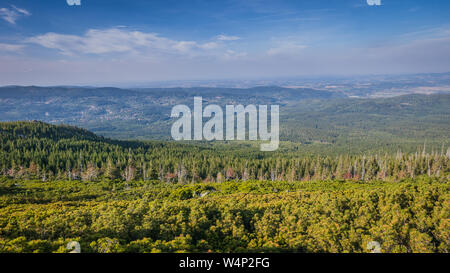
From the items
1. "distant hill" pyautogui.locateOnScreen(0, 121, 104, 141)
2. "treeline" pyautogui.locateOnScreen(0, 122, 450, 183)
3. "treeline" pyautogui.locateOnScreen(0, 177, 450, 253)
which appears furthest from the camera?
"distant hill" pyautogui.locateOnScreen(0, 121, 104, 141)

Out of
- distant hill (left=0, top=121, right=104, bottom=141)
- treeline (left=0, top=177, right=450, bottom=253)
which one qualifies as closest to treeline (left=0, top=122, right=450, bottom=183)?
distant hill (left=0, top=121, right=104, bottom=141)

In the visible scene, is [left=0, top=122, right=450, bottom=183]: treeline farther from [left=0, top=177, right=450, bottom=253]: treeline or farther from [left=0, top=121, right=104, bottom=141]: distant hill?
[left=0, top=177, right=450, bottom=253]: treeline

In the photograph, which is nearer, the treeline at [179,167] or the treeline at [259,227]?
the treeline at [259,227]

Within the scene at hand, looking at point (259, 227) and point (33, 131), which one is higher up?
point (33, 131)

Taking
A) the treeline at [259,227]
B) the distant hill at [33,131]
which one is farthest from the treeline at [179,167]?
the treeline at [259,227]

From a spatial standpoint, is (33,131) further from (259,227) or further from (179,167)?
(259,227)

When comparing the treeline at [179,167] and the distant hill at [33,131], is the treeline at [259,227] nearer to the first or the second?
the treeline at [179,167]

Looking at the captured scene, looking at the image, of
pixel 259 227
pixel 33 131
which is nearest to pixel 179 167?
pixel 259 227

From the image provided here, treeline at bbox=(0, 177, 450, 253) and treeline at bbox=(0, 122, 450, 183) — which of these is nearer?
treeline at bbox=(0, 177, 450, 253)

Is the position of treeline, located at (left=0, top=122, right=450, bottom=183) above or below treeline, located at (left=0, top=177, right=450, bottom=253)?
below

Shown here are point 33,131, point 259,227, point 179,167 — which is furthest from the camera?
point 33,131
